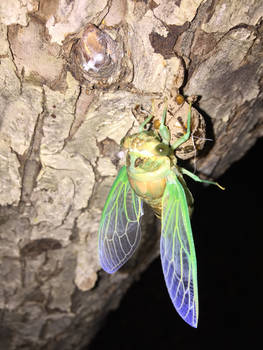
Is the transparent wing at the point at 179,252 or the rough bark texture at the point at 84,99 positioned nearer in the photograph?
the rough bark texture at the point at 84,99

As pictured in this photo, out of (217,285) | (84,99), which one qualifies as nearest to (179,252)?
(84,99)

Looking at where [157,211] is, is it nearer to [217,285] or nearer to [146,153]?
[146,153]

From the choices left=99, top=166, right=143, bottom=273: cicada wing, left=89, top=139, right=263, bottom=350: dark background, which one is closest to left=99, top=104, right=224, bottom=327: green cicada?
left=99, top=166, right=143, bottom=273: cicada wing

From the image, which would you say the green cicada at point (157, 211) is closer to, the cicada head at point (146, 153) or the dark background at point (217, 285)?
the cicada head at point (146, 153)

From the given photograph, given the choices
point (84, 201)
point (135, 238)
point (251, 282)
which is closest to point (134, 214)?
point (135, 238)

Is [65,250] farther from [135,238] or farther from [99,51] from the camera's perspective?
[99,51]

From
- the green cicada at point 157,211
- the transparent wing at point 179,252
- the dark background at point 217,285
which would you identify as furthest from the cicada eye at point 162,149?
the dark background at point 217,285
